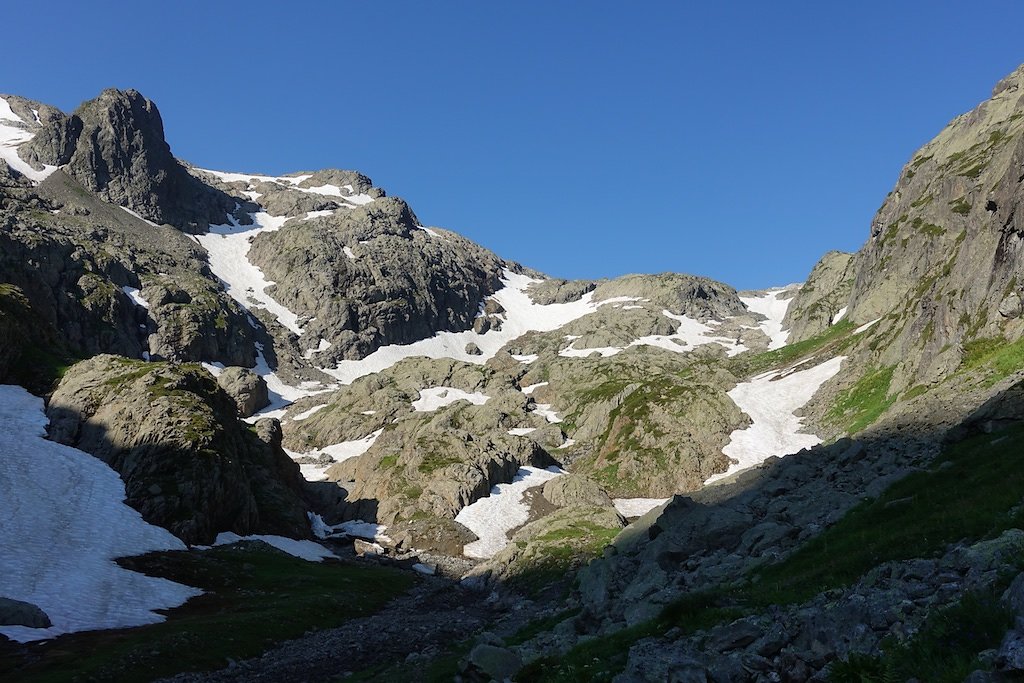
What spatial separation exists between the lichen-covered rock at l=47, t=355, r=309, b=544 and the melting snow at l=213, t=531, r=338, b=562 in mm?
1214

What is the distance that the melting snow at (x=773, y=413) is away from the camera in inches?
3890

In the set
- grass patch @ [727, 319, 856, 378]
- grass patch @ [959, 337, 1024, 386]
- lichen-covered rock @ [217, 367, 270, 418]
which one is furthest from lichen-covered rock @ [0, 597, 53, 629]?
lichen-covered rock @ [217, 367, 270, 418]

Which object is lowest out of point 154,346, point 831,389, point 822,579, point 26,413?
point 822,579

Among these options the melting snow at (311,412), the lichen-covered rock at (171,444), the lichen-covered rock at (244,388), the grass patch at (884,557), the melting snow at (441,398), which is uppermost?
the lichen-covered rock at (244,388)

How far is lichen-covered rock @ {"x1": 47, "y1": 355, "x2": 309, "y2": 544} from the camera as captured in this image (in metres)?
64.8

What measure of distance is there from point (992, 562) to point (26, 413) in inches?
3574

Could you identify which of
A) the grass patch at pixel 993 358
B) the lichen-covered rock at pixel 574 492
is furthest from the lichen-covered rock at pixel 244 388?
the grass patch at pixel 993 358

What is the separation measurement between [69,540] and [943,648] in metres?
60.9

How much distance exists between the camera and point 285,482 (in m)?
102

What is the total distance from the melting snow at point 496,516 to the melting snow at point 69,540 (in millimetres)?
44150

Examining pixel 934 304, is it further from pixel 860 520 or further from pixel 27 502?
pixel 27 502

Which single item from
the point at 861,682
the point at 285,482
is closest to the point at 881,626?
the point at 861,682

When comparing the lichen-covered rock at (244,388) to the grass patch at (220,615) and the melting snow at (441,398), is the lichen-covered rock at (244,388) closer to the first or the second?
the melting snow at (441,398)

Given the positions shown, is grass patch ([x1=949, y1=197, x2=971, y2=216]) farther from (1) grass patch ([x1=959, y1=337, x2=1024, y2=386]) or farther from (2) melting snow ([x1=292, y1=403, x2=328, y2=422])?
(2) melting snow ([x1=292, y1=403, x2=328, y2=422])
